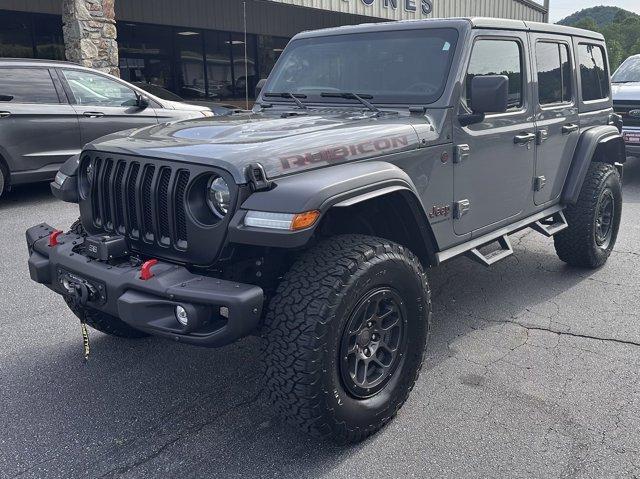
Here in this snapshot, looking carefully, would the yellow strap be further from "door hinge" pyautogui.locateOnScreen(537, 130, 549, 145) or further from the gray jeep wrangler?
"door hinge" pyautogui.locateOnScreen(537, 130, 549, 145)

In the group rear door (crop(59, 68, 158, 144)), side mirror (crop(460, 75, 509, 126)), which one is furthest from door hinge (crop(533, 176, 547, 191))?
rear door (crop(59, 68, 158, 144))

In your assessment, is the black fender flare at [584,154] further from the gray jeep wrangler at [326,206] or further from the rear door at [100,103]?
the rear door at [100,103]

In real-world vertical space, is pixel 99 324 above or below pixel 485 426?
above

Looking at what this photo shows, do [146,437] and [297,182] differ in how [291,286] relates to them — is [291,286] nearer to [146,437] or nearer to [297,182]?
[297,182]

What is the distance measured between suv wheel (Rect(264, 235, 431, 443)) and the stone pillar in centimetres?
938

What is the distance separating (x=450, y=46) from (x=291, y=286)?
1893mm

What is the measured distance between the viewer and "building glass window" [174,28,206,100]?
53.1 feet

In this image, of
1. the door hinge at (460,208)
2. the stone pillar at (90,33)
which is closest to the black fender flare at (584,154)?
the door hinge at (460,208)

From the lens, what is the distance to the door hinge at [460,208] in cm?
351

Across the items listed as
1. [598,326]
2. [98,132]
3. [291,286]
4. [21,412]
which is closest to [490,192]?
[598,326]

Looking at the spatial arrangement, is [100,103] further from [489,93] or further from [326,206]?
[326,206]

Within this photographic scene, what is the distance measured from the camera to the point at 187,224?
8.61ft

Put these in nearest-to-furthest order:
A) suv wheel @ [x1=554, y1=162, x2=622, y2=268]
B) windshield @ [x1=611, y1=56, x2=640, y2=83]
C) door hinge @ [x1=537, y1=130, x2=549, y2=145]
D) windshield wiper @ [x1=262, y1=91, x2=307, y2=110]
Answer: windshield wiper @ [x1=262, y1=91, x2=307, y2=110], door hinge @ [x1=537, y1=130, x2=549, y2=145], suv wheel @ [x1=554, y1=162, x2=622, y2=268], windshield @ [x1=611, y1=56, x2=640, y2=83]

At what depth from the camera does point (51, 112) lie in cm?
754
